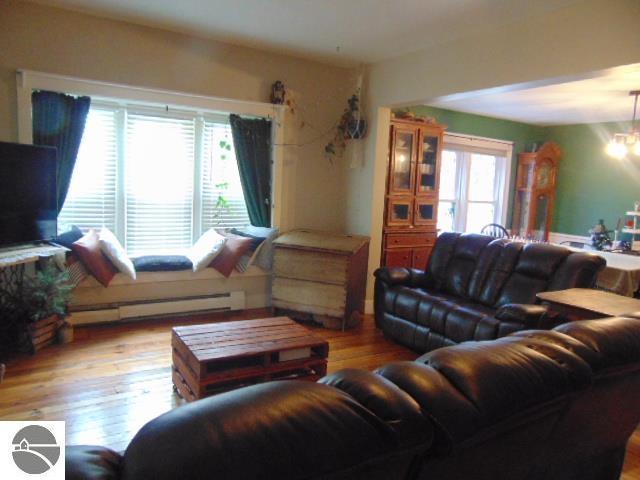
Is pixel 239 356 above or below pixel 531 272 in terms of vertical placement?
below

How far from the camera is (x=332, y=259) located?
4316mm

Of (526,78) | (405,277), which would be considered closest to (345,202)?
(405,277)

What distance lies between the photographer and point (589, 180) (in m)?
7.23

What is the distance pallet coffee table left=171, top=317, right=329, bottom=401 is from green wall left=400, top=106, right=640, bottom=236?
4.49 m

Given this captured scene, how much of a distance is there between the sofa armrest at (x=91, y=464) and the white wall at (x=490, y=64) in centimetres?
329

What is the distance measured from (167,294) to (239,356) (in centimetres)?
216

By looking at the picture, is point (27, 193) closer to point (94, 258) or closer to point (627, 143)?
point (94, 258)

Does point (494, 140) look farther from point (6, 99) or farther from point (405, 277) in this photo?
point (6, 99)

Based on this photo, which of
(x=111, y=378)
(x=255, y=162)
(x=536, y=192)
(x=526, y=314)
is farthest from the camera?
(x=536, y=192)

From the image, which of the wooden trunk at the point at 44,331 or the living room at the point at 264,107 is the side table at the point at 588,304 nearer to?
the living room at the point at 264,107

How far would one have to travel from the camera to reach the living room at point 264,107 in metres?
2.88

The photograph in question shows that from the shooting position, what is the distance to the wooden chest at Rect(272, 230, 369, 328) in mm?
4297

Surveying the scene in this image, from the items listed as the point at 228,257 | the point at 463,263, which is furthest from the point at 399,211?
the point at 228,257

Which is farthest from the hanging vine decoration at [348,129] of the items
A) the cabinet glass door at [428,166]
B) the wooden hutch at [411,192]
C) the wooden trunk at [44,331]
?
the wooden trunk at [44,331]
